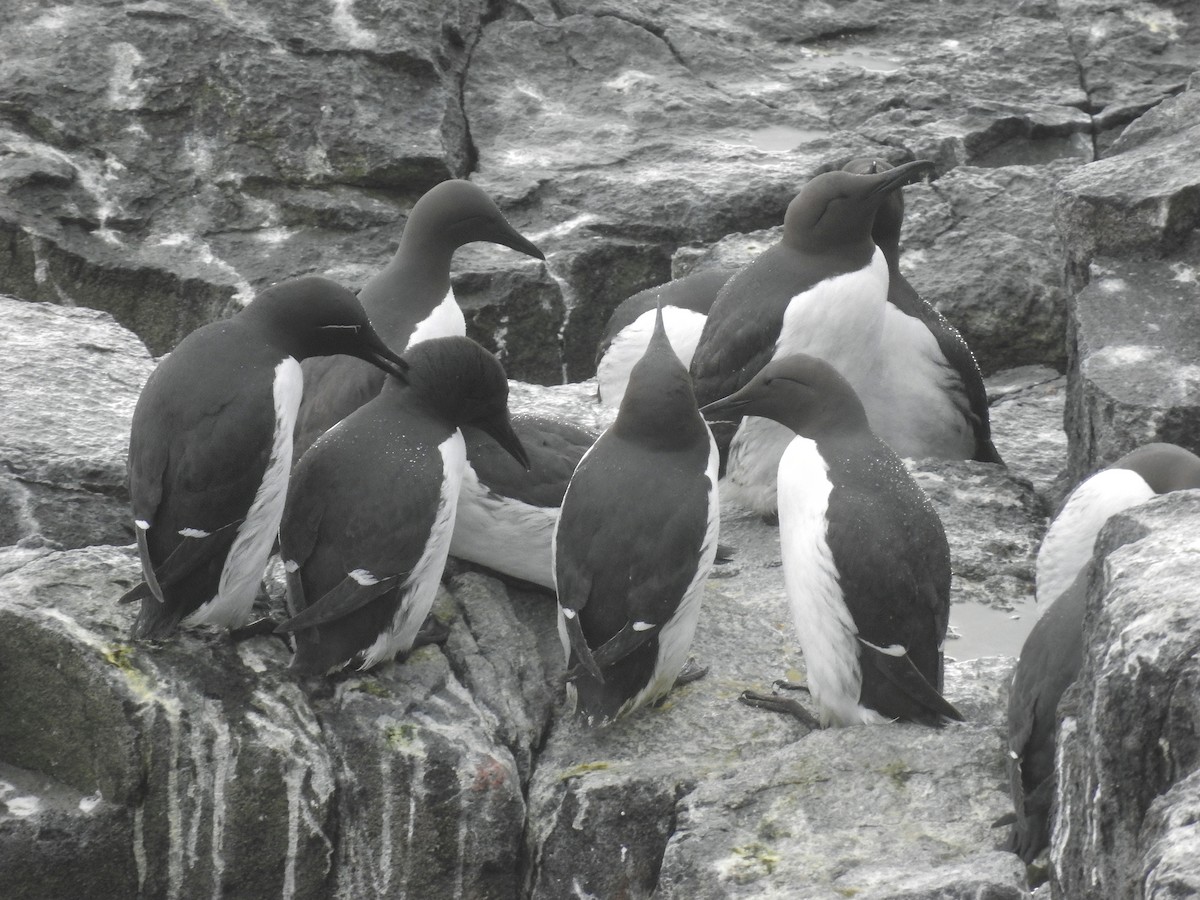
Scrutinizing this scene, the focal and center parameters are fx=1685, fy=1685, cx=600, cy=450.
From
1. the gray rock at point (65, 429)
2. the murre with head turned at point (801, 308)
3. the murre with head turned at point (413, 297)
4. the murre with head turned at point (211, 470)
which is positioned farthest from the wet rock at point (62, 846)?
the murre with head turned at point (801, 308)

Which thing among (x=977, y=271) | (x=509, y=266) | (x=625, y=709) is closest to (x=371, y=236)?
(x=509, y=266)

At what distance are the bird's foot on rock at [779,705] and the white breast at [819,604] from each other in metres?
0.05

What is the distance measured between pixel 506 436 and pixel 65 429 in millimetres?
1805

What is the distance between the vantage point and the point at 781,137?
921cm

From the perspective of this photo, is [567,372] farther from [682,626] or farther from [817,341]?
[682,626]


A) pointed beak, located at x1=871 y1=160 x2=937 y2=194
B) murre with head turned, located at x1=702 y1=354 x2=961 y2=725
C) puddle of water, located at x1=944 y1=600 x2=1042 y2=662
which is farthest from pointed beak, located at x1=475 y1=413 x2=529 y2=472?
pointed beak, located at x1=871 y1=160 x2=937 y2=194

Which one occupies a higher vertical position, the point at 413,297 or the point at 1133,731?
the point at 1133,731

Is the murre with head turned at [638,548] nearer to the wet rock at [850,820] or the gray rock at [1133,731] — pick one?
the wet rock at [850,820]

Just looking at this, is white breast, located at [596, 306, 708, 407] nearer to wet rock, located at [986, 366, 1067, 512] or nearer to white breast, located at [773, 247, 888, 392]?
white breast, located at [773, 247, 888, 392]

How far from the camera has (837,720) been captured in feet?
14.7

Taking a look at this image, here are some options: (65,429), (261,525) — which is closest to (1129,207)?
(261,525)

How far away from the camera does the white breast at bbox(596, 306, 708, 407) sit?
662 cm

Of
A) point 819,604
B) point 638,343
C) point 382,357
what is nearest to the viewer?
point 819,604

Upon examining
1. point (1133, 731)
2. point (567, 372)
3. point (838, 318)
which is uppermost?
point (1133, 731)
